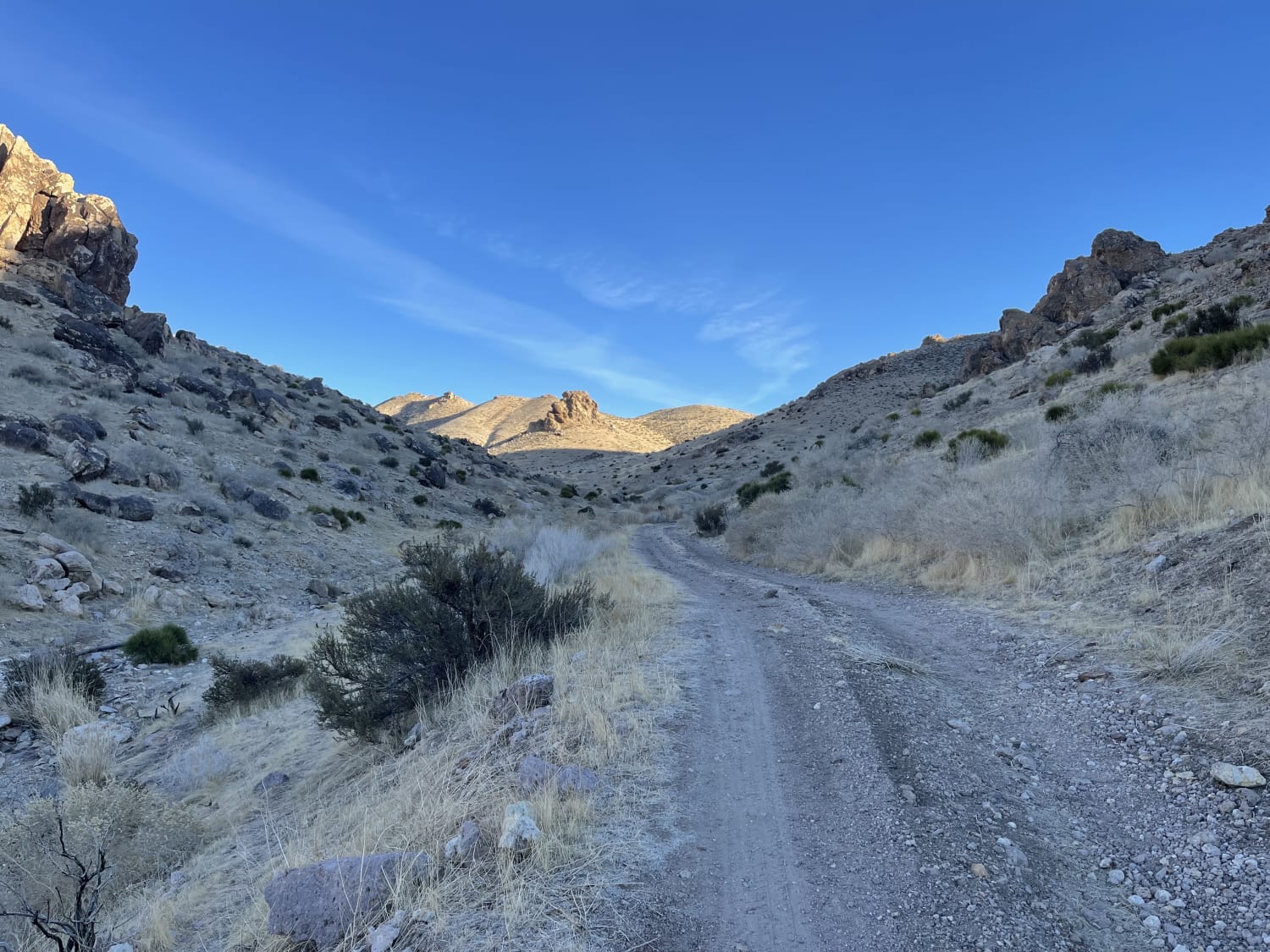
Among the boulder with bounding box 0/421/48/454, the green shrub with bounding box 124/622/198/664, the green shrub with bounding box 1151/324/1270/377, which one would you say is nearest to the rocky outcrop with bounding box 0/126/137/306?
the boulder with bounding box 0/421/48/454

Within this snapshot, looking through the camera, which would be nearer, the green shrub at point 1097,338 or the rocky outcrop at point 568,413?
the green shrub at point 1097,338

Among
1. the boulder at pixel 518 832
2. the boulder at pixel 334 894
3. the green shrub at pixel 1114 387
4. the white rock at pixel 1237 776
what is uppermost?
the green shrub at pixel 1114 387

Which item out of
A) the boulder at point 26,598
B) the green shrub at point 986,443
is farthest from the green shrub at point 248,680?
the green shrub at point 986,443

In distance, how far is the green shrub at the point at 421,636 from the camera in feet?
21.9

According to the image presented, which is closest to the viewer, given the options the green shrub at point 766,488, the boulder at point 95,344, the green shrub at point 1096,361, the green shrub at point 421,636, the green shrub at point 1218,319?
the green shrub at point 421,636

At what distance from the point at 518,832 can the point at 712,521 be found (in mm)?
26443

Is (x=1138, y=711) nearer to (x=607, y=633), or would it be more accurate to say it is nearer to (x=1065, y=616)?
(x=1065, y=616)

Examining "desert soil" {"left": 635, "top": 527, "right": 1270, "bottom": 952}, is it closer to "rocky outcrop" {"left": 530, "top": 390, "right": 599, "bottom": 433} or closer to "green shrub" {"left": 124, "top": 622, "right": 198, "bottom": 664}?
"green shrub" {"left": 124, "top": 622, "right": 198, "bottom": 664}

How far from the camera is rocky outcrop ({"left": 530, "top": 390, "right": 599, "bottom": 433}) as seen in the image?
117 meters

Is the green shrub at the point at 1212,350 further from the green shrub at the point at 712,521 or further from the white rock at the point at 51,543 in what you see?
the white rock at the point at 51,543

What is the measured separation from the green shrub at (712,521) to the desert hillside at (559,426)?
200 feet

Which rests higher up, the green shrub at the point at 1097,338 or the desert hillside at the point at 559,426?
the desert hillside at the point at 559,426

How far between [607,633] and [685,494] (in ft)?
143

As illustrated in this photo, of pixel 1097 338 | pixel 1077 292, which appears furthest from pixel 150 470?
pixel 1077 292
